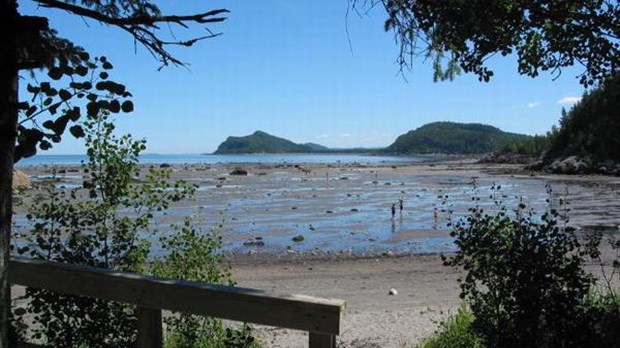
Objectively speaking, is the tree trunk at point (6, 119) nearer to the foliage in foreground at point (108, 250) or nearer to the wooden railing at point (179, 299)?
the wooden railing at point (179, 299)

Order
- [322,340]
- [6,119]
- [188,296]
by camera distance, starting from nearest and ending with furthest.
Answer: [6,119] → [322,340] → [188,296]

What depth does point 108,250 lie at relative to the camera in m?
5.04

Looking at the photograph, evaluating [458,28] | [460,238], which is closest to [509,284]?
[460,238]

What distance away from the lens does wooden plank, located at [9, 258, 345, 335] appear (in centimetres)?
316

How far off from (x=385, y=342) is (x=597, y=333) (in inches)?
127

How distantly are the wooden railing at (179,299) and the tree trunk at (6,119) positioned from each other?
45.1 inches

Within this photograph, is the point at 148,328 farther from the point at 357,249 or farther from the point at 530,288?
the point at 357,249

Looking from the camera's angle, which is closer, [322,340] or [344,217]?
[322,340]

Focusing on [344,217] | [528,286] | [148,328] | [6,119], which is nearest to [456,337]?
[528,286]

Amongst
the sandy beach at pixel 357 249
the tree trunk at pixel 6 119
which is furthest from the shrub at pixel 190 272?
the tree trunk at pixel 6 119

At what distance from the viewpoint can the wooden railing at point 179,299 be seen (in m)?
3.17

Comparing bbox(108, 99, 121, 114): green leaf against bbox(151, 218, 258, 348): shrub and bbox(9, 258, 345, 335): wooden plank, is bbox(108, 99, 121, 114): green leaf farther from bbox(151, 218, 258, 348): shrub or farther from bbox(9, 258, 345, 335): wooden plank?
bbox(151, 218, 258, 348): shrub

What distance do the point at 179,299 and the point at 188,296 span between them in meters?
0.07

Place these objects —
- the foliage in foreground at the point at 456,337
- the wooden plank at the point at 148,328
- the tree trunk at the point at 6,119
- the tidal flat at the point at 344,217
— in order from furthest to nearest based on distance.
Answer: the tidal flat at the point at 344,217, the foliage in foreground at the point at 456,337, the wooden plank at the point at 148,328, the tree trunk at the point at 6,119
